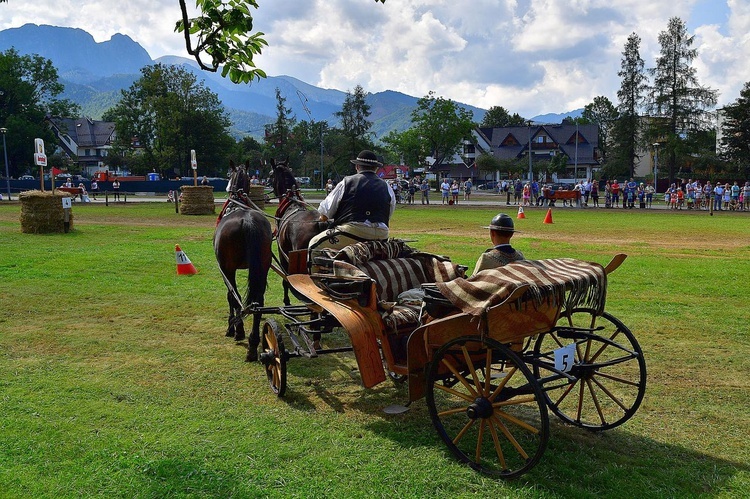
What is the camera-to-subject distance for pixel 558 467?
435 cm

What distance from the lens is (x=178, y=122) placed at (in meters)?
63.4

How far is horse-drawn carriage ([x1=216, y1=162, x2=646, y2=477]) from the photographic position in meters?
4.21

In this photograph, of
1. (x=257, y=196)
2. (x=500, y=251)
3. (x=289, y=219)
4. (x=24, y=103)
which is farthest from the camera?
(x=24, y=103)

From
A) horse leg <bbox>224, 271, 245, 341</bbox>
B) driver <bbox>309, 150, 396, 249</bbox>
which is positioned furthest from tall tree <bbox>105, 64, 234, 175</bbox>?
driver <bbox>309, 150, 396, 249</bbox>

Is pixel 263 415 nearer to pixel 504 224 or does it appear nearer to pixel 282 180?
pixel 504 224

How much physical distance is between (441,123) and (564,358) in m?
78.1

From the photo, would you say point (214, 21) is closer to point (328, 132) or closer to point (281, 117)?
point (281, 117)

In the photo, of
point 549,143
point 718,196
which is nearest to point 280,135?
point 549,143

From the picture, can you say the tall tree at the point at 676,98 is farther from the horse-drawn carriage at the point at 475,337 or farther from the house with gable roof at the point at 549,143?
the horse-drawn carriage at the point at 475,337

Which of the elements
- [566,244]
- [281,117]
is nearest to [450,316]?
[566,244]

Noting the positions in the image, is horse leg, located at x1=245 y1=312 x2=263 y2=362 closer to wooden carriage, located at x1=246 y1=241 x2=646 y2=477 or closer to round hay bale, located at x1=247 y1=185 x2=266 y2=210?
wooden carriage, located at x1=246 y1=241 x2=646 y2=477

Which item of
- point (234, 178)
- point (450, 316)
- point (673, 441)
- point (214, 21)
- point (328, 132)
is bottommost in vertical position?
point (673, 441)

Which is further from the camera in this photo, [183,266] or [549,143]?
[549,143]

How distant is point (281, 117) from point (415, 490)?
83.1 m
